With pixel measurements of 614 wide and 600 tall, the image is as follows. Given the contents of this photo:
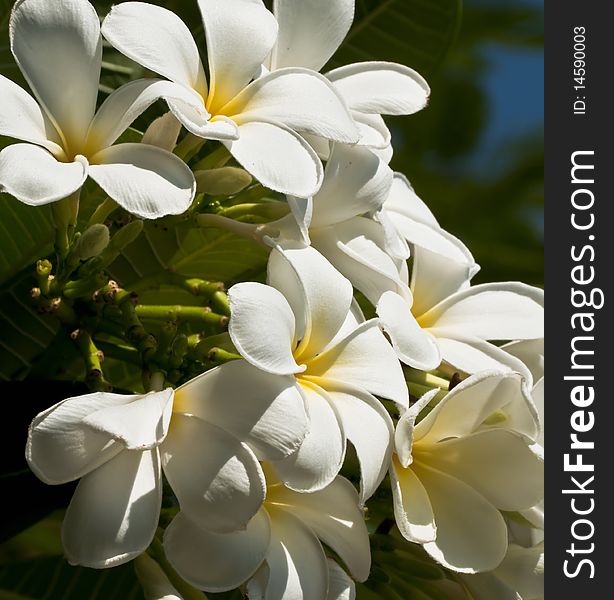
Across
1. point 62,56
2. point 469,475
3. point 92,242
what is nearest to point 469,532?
point 469,475

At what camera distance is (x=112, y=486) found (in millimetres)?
649

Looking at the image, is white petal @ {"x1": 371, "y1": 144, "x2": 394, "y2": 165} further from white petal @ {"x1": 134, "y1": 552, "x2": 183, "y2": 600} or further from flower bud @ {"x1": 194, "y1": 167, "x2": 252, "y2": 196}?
white petal @ {"x1": 134, "y1": 552, "x2": 183, "y2": 600}

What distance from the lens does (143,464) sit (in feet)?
2.17

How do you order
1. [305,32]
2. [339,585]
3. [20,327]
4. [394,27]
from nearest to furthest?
[339,585] → [305,32] → [20,327] → [394,27]

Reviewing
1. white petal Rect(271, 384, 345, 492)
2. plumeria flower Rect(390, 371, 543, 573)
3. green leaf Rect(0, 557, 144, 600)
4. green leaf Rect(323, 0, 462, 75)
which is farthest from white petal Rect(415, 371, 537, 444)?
green leaf Rect(323, 0, 462, 75)

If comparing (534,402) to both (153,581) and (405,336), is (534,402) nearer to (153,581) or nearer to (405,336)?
(405,336)

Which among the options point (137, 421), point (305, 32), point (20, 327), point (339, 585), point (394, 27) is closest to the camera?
point (137, 421)

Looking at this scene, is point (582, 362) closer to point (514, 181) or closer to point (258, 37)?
point (258, 37)

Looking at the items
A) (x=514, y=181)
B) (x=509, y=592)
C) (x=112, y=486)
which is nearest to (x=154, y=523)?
(x=112, y=486)

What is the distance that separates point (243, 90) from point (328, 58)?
0.36 ft

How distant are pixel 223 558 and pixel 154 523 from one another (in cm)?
5

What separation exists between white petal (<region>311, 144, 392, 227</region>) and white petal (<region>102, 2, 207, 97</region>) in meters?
0.12

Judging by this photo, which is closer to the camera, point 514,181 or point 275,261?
point 275,261

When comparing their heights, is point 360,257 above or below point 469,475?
above
